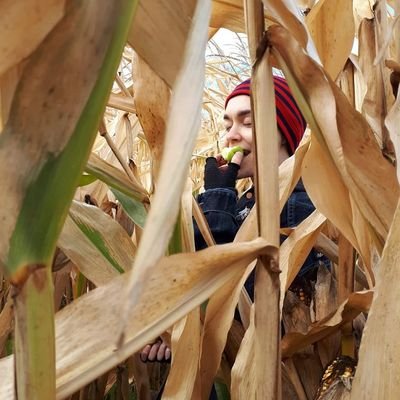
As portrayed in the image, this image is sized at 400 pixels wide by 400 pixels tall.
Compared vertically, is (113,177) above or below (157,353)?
above

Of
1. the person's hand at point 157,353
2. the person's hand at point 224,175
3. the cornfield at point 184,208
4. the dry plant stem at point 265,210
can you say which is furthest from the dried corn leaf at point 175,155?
the person's hand at point 224,175

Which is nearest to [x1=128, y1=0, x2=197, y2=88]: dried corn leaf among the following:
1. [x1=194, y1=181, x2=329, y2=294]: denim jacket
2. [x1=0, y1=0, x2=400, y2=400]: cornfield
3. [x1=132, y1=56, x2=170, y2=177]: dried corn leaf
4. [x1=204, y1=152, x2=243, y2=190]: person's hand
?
[x1=0, y1=0, x2=400, y2=400]: cornfield

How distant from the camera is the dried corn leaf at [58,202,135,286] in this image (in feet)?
1.69

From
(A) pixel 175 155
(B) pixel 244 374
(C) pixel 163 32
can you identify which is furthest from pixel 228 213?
(A) pixel 175 155

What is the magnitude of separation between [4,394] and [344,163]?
227 millimetres

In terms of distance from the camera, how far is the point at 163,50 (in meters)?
0.33

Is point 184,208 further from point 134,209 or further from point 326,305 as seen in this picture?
point 326,305

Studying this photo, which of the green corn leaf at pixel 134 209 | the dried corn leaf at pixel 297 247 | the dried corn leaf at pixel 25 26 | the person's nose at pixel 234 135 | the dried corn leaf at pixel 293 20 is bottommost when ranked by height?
the dried corn leaf at pixel 297 247

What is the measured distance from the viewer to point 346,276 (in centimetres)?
56

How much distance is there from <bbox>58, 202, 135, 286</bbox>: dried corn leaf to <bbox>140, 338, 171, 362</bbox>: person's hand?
0.89 feet

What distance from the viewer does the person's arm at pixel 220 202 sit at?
38.2 inches

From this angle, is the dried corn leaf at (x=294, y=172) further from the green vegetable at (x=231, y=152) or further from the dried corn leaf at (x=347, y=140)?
the green vegetable at (x=231, y=152)

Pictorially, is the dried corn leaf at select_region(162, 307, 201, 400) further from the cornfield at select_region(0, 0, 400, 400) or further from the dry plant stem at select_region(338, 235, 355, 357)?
the dry plant stem at select_region(338, 235, 355, 357)

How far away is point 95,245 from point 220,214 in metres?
0.47
